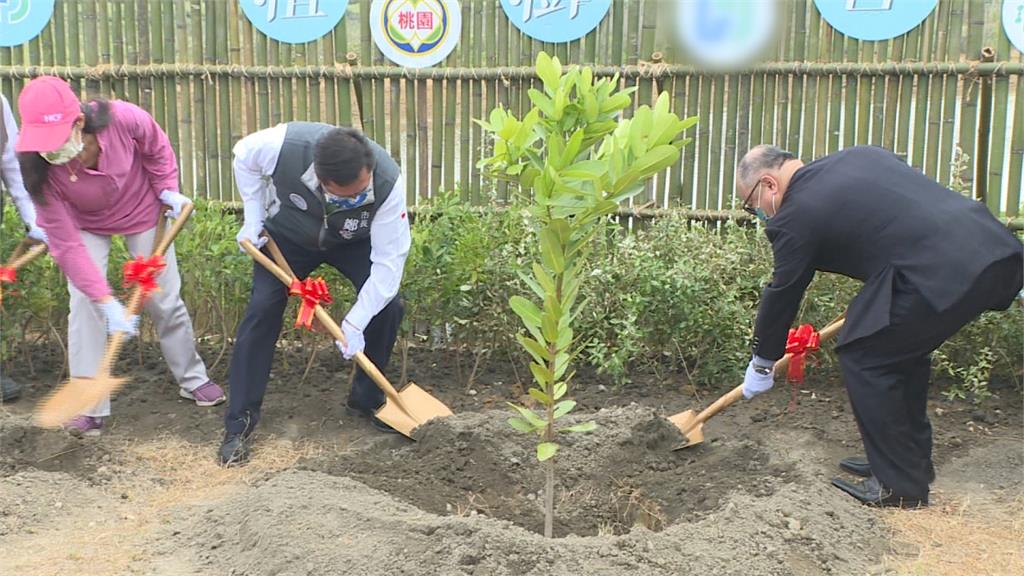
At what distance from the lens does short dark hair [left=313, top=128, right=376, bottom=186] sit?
373cm

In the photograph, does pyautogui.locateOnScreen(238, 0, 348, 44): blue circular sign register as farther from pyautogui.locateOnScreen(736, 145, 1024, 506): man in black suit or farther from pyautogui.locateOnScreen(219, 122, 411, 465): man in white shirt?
pyautogui.locateOnScreen(736, 145, 1024, 506): man in black suit

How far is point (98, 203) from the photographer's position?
14.9 feet

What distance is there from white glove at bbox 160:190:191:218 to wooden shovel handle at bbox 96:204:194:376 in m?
0.04

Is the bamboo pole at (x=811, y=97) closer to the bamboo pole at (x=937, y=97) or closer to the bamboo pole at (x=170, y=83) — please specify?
the bamboo pole at (x=937, y=97)

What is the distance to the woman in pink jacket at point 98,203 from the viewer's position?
409cm

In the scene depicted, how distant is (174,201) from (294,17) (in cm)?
202

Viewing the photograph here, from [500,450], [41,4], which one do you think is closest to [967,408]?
[500,450]

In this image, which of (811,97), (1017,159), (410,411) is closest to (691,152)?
(811,97)

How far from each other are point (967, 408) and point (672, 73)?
8.34ft

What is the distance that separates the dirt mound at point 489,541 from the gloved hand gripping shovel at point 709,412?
0.64 metres

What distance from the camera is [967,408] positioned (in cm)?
490

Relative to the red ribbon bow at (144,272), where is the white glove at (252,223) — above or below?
above

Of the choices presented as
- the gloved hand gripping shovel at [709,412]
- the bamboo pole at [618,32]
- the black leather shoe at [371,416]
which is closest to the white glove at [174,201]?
the black leather shoe at [371,416]

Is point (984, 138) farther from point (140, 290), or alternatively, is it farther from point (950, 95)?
point (140, 290)
